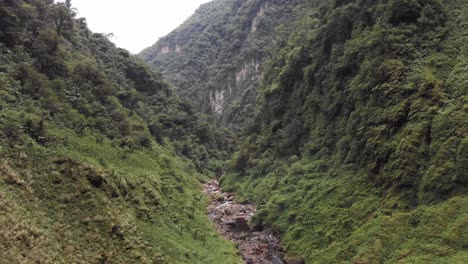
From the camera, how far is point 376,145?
3425 centimetres

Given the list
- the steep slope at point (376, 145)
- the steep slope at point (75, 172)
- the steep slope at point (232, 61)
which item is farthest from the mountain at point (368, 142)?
the steep slope at point (232, 61)

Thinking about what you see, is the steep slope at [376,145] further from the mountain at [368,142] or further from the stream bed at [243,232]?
the stream bed at [243,232]

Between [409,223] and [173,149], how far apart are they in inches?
1757

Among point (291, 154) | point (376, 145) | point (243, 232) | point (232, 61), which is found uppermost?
point (232, 61)

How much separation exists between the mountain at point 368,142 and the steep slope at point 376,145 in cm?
10

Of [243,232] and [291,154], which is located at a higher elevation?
[291,154]

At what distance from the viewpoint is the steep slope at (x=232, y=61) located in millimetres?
112312

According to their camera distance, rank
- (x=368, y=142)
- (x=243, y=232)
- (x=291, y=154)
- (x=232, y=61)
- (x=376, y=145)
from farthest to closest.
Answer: (x=232, y=61), (x=291, y=154), (x=243, y=232), (x=368, y=142), (x=376, y=145)

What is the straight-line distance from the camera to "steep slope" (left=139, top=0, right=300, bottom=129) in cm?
11231

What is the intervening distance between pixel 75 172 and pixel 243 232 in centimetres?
1814

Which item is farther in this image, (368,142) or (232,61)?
(232,61)

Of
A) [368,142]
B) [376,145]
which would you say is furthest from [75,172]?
[376,145]

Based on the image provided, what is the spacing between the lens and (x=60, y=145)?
104ft

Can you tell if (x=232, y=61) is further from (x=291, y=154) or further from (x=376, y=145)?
(x=376, y=145)
